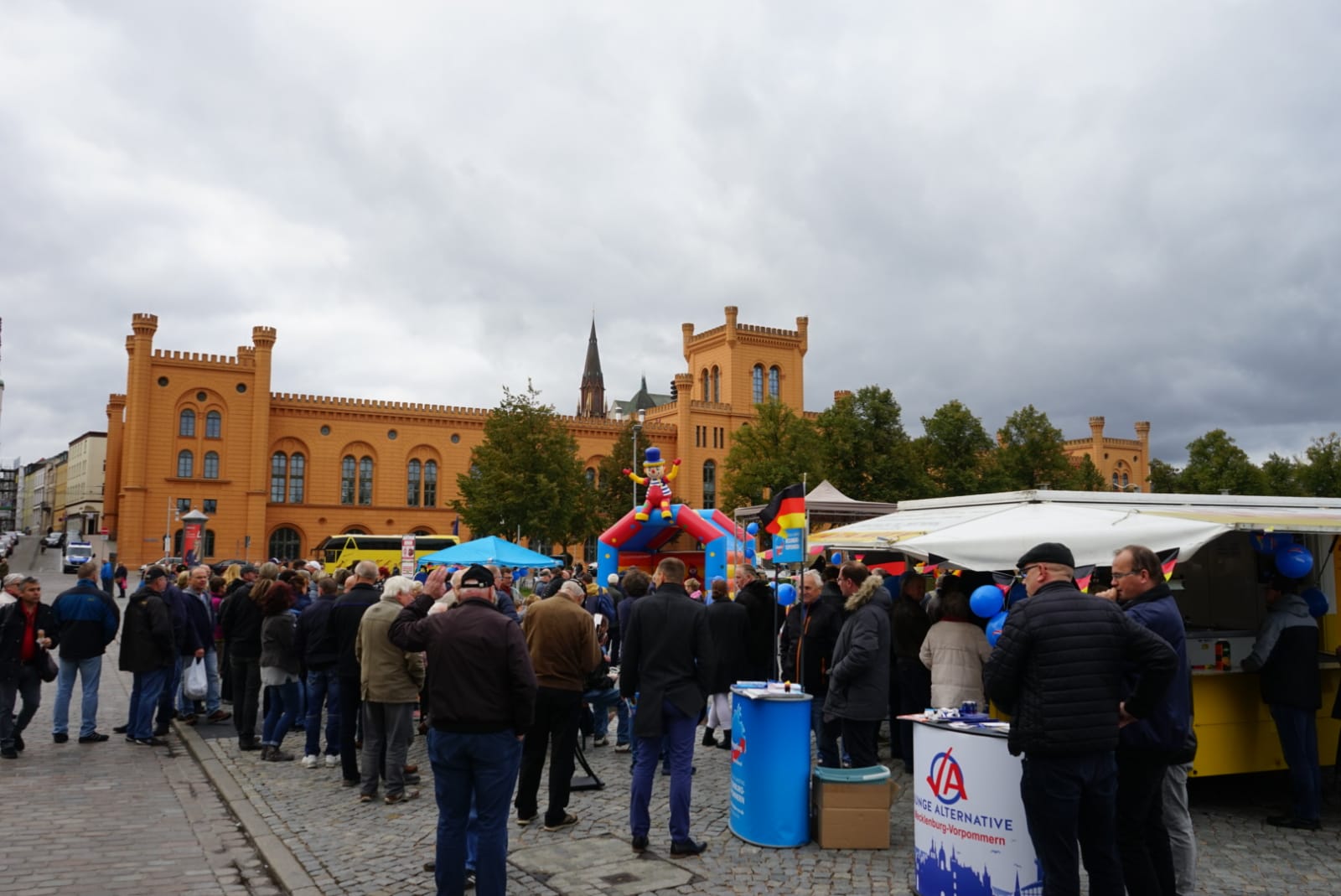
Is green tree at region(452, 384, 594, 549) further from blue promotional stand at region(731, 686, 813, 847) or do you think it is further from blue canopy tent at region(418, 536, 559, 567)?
blue promotional stand at region(731, 686, 813, 847)

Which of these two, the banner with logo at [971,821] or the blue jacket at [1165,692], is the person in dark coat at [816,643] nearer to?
the banner with logo at [971,821]

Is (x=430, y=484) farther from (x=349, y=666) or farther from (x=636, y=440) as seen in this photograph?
(x=349, y=666)

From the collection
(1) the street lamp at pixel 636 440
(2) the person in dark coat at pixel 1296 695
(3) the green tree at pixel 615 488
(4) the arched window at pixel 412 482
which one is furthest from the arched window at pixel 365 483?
(2) the person in dark coat at pixel 1296 695

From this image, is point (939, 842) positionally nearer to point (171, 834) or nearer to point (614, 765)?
point (614, 765)

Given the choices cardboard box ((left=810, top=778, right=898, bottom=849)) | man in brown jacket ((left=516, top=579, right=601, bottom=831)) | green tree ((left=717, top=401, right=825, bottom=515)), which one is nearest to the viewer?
cardboard box ((left=810, top=778, right=898, bottom=849))

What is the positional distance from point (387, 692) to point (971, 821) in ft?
14.9

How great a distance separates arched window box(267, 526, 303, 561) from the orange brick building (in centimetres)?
7

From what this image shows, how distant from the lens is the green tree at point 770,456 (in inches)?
1748

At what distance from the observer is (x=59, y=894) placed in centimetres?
553

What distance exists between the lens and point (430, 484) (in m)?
57.8

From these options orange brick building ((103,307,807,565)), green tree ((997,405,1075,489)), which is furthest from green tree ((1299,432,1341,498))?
orange brick building ((103,307,807,565))

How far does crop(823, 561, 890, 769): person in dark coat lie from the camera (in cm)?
709

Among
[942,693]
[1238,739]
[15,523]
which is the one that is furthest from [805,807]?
[15,523]

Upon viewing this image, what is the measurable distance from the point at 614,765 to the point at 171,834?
149 inches
